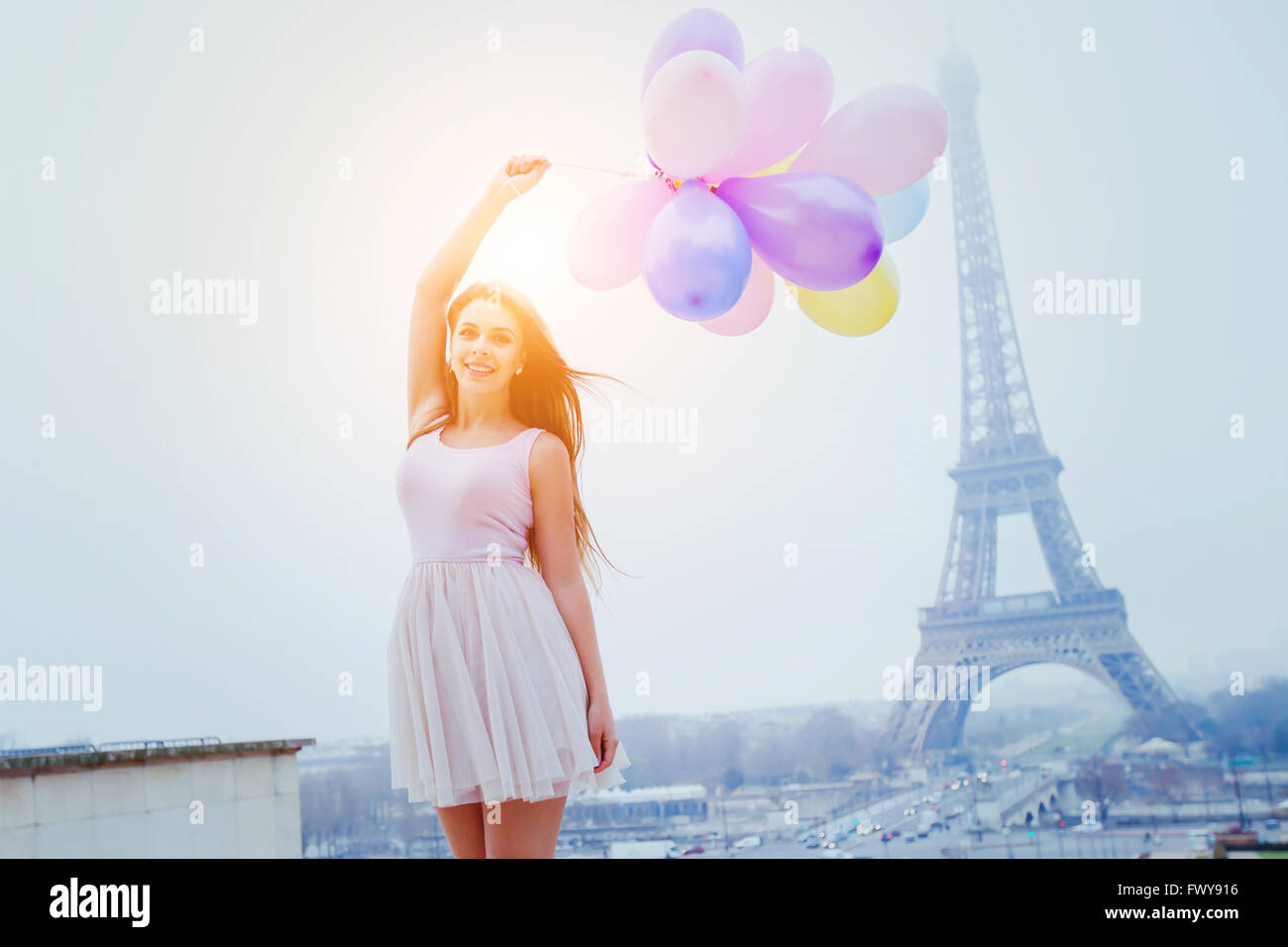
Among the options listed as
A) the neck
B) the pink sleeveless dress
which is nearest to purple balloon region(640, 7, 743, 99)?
the neck

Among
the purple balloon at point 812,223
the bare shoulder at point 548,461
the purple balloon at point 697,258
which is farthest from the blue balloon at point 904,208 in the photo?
the bare shoulder at point 548,461

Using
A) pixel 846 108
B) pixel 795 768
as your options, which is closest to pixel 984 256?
pixel 795 768

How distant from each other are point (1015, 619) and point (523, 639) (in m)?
5.16

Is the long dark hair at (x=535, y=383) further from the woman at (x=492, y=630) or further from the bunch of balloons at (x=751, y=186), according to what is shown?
the bunch of balloons at (x=751, y=186)

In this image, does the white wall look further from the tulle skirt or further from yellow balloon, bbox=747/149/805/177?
yellow balloon, bbox=747/149/805/177

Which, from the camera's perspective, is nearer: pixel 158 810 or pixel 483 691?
pixel 483 691

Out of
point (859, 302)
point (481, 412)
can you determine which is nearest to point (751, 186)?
point (859, 302)

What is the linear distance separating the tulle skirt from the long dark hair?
15 cm

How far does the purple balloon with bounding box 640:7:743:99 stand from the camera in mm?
2008

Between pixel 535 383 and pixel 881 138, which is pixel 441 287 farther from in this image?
pixel 881 138

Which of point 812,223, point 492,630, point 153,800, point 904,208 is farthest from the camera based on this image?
point 153,800

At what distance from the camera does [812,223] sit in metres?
1.81

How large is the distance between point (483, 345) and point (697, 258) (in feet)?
1.22

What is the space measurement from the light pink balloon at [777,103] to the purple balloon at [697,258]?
13 centimetres
